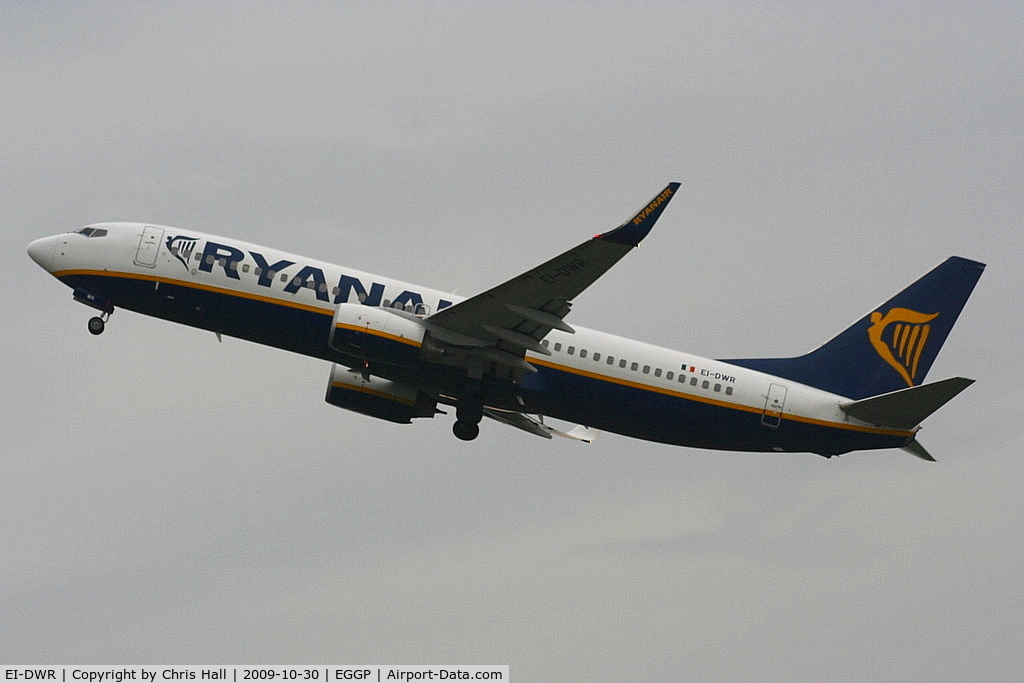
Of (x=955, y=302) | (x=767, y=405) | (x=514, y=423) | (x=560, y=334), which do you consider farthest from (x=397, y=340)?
(x=955, y=302)

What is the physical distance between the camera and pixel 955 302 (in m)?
52.9

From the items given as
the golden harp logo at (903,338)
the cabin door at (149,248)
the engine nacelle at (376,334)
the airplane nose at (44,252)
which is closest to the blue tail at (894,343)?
the golden harp logo at (903,338)

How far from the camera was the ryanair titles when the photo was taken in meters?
48.3

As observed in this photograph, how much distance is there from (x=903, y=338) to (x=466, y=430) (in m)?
15.8

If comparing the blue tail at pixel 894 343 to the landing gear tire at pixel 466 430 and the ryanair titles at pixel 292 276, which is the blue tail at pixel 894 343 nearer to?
the landing gear tire at pixel 466 430

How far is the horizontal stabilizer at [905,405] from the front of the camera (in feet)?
154

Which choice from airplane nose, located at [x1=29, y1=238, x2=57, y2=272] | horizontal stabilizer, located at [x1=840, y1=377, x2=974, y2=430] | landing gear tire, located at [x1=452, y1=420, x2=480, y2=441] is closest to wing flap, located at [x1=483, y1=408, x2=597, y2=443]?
landing gear tire, located at [x1=452, y1=420, x2=480, y2=441]

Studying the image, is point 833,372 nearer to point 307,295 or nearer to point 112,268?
point 307,295

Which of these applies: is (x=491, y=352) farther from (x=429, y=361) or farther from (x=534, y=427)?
(x=534, y=427)

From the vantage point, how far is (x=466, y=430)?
5066cm

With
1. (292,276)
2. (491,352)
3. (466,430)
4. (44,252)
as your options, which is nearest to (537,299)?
(491,352)

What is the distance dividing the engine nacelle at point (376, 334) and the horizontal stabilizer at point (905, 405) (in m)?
14.6

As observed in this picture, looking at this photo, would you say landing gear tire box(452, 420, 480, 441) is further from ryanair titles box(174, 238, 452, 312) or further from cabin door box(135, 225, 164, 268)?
cabin door box(135, 225, 164, 268)

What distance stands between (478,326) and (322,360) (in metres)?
5.53
